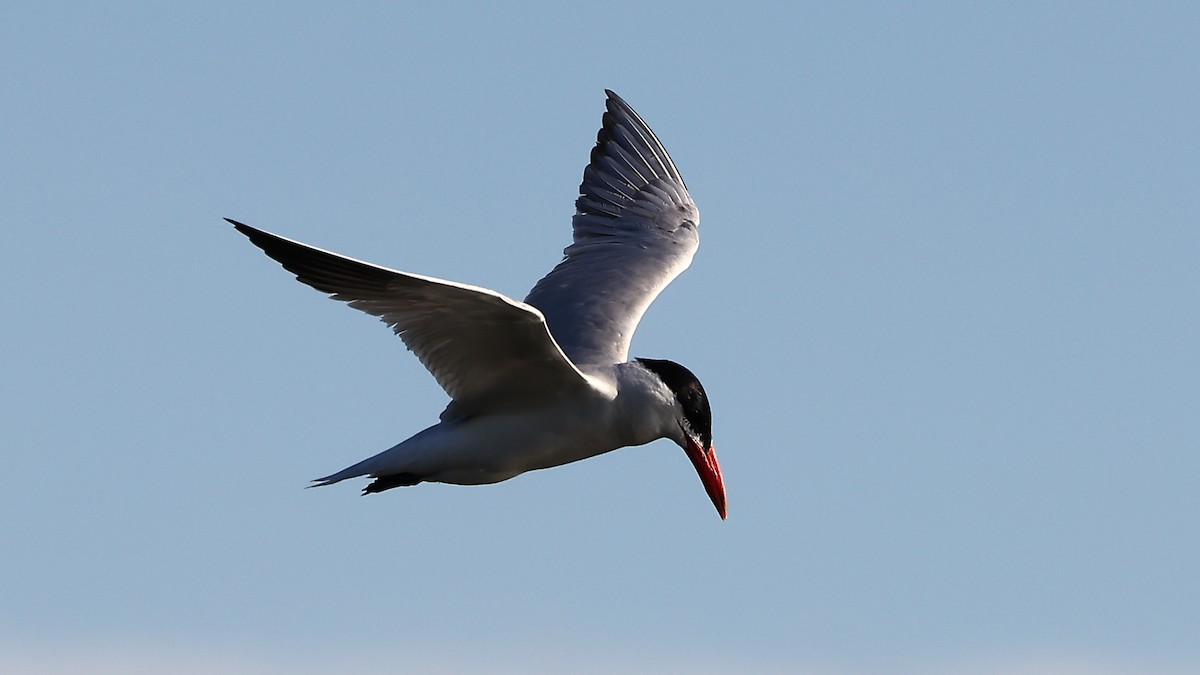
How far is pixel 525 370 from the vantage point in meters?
9.24

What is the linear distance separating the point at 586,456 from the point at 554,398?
529 millimetres

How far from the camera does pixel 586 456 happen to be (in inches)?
388

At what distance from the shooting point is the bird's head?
1008cm

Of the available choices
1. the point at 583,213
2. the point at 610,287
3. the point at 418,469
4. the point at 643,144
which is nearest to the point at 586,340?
the point at 610,287

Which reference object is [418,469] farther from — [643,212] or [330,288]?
[643,212]

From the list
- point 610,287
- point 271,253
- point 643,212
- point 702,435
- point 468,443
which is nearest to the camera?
point 271,253

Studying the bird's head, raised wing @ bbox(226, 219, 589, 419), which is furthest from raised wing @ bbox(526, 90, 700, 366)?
raised wing @ bbox(226, 219, 589, 419)

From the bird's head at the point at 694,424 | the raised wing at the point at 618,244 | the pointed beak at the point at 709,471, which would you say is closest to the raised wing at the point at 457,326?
the bird's head at the point at 694,424

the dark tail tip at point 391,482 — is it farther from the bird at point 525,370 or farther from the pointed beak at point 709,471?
the pointed beak at point 709,471

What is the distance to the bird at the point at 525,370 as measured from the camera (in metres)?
8.50

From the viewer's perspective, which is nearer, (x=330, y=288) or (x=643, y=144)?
(x=330, y=288)

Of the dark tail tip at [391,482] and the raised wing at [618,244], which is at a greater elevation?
the raised wing at [618,244]

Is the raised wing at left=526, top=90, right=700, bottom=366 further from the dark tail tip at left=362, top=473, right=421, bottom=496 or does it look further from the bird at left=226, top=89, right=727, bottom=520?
the dark tail tip at left=362, top=473, right=421, bottom=496

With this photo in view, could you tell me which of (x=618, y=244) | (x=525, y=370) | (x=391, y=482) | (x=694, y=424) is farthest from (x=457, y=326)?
(x=618, y=244)
